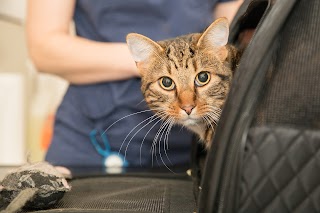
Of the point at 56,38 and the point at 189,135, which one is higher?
the point at 56,38

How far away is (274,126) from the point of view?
1.77 ft

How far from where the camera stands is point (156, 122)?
→ 40.7 inches

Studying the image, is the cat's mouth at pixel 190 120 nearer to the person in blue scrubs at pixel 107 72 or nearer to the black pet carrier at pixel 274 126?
the person in blue scrubs at pixel 107 72

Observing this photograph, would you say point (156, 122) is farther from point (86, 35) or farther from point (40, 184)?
point (40, 184)

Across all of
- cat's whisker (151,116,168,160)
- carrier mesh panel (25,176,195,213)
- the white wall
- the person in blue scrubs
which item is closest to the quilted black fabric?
carrier mesh panel (25,176,195,213)

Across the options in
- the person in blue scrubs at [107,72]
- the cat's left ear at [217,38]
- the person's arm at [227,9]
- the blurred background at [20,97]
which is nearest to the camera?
the cat's left ear at [217,38]

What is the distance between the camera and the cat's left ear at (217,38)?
32.5 inches

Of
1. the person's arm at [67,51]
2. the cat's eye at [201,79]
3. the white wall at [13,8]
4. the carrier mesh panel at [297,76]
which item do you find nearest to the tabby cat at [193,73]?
the cat's eye at [201,79]

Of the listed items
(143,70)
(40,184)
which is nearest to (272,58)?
(40,184)

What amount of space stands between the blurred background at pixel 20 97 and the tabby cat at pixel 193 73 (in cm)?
116

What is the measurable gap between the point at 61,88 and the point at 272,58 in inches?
73.8

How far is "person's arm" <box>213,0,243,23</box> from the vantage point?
1.20 metres

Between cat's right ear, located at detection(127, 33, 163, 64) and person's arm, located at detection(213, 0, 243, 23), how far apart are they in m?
0.35

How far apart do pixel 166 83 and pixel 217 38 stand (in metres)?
0.14
